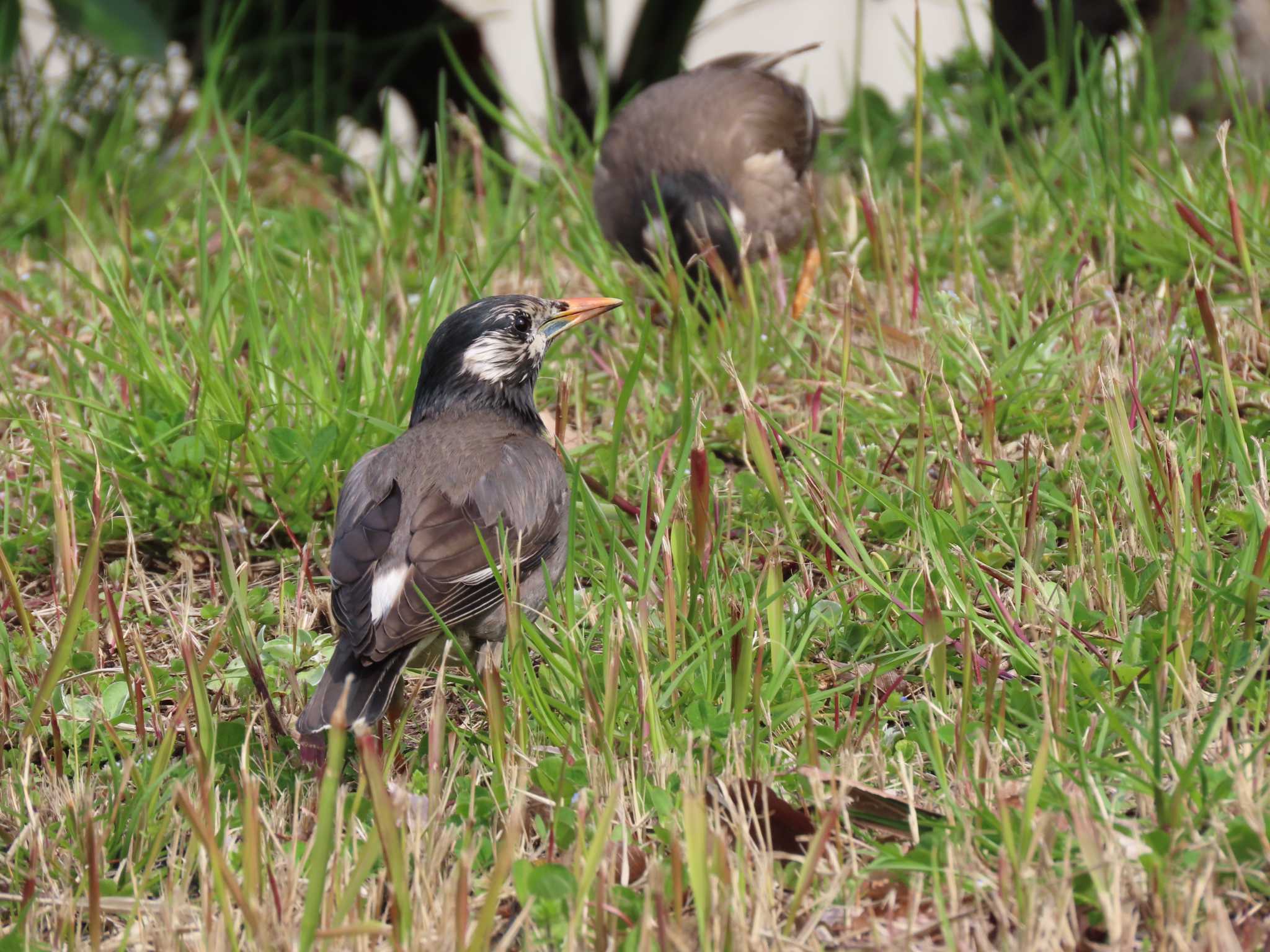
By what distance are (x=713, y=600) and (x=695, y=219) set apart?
3.00 metres

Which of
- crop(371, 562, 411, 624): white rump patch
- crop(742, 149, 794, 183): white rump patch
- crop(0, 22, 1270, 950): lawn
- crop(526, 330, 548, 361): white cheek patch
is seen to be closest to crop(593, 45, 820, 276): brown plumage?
crop(742, 149, 794, 183): white rump patch

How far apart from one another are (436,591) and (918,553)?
117 cm

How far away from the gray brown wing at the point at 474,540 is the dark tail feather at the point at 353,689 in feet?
0.16

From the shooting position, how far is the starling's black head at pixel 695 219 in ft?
18.9

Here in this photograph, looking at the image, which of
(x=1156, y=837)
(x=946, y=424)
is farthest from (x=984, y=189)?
(x=1156, y=837)

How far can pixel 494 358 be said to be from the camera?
13.8 feet

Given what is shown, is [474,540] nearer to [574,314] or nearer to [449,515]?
[449,515]

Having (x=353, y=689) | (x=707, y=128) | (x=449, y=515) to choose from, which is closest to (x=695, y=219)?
(x=707, y=128)

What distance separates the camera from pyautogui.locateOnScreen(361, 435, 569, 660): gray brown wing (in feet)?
10.6

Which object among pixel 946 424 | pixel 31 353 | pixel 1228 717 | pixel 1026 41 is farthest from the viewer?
pixel 1026 41

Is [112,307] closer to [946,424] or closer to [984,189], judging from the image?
[946,424]

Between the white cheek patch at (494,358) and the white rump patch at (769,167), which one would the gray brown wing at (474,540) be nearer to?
the white cheek patch at (494,358)

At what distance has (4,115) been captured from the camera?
7215 millimetres

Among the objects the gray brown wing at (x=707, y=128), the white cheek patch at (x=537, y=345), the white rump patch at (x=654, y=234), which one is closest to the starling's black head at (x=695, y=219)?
the white rump patch at (x=654, y=234)
